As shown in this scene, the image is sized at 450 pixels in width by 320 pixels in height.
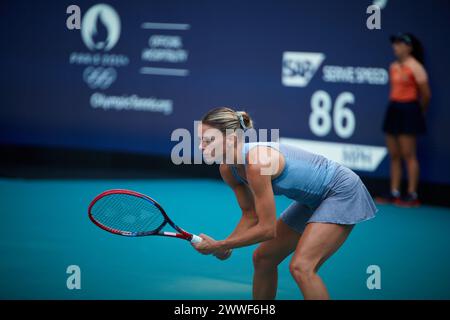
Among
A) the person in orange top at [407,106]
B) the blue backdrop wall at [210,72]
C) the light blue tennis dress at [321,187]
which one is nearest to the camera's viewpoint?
the light blue tennis dress at [321,187]

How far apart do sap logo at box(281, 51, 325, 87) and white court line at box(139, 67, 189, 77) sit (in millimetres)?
1231

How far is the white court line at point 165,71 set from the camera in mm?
9469

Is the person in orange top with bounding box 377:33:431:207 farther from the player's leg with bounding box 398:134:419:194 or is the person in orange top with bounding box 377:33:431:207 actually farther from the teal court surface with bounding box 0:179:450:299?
the teal court surface with bounding box 0:179:450:299

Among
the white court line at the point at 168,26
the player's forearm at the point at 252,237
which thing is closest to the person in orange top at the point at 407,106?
the white court line at the point at 168,26

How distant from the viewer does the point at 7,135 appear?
10.2m

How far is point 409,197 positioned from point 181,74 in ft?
10.00

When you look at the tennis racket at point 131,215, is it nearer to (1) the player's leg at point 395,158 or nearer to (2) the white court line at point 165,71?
(1) the player's leg at point 395,158

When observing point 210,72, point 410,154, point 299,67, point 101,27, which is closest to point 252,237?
point 410,154

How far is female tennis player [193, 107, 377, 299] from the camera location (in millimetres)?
3756

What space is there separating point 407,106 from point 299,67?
1.41m

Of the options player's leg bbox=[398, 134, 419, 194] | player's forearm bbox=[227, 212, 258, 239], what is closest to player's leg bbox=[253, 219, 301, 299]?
player's forearm bbox=[227, 212, 258, 239]

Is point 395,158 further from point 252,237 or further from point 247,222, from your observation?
point 252,237

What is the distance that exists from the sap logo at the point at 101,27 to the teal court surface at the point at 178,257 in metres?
2.16

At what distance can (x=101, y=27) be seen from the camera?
966 cm
